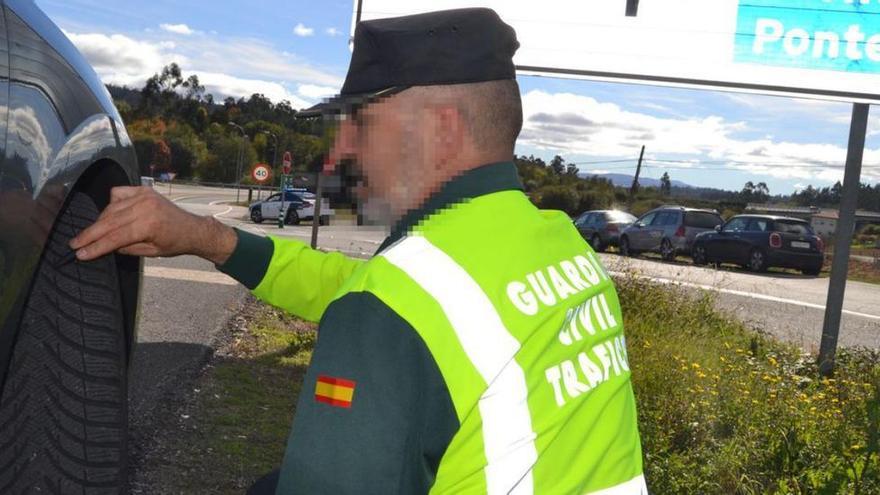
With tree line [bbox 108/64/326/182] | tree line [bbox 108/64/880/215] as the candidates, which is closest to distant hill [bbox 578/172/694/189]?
tree line [bbox 108/64/880/215]

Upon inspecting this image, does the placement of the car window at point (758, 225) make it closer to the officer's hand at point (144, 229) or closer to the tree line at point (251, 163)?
the tree line at point (251, 163)

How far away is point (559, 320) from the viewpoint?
1609 mm

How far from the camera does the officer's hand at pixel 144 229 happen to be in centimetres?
213

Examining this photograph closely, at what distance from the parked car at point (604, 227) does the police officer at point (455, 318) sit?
28.2m

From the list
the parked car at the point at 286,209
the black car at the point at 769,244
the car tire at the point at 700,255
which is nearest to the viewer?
the black car at the point at 769,244

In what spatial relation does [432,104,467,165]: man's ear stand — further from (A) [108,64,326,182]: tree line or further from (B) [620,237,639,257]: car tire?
(A) [108,64,326,182]: tree line

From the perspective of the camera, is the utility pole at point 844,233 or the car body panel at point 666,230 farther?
the car body panel at point 666,230

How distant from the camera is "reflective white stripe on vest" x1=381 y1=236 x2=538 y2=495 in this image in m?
1.44

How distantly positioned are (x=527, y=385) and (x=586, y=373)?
206 millimetres

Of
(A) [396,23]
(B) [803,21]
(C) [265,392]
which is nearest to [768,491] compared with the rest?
(C) [265,392]

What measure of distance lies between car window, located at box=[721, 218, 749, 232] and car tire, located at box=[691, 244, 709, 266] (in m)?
0.85

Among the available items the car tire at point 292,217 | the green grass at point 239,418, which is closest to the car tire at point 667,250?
the car tire at point 292,217


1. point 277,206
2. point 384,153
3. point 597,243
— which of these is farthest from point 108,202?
point 277,206

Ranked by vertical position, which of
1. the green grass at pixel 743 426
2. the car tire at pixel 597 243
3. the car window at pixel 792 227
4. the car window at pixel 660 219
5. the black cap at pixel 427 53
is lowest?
the car tire at pixel 597 243
